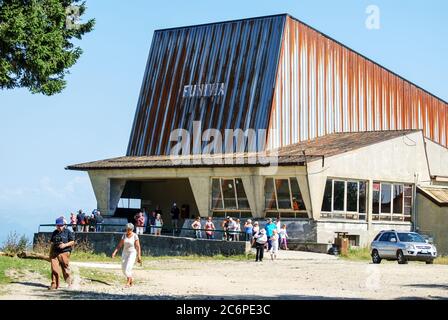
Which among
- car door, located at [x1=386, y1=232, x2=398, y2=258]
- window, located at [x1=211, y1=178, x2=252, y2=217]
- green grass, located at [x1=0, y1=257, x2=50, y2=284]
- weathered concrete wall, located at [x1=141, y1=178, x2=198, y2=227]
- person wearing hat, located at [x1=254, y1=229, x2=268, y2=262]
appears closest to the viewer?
green grass, located at [x1=0, y1=257, x2=50, y2=284]

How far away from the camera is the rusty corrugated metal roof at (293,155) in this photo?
A: 146 feet

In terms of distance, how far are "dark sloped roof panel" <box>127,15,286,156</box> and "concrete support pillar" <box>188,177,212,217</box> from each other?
14.0 feet

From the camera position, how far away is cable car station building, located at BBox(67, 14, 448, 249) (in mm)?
44906

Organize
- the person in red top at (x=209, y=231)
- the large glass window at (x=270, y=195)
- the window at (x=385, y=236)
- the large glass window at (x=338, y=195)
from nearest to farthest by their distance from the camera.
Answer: the window at (x=385, y=236) < the person in red top at (x=209, y=231) < the large glass window at (x=338, y=195) < the large glass window at (x=270, y=195)

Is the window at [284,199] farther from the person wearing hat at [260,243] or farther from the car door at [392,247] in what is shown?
the person wearing hat at [260,243]

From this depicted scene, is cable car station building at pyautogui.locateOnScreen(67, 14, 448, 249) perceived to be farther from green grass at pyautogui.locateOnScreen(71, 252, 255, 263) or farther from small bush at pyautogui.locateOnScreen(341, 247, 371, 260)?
green grass at pyautogui.locateOnScreen(71, 252, 255, 263)

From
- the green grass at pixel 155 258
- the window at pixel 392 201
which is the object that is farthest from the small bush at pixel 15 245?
the window at pixel 392 201

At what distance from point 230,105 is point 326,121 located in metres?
5.88

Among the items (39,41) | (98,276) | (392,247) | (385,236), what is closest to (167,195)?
(385,236)

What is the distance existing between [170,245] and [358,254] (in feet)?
29.3

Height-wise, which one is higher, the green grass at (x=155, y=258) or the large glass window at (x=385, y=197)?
the large glass window at (x=385, y=197)

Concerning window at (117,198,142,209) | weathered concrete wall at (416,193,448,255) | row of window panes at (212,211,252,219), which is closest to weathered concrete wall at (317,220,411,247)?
weathered concrete wall at (416,193,448,255)

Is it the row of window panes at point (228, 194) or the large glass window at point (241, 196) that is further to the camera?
the row of window panes at point (228, 194)

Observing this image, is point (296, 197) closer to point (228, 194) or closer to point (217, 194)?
point (228, 194)
